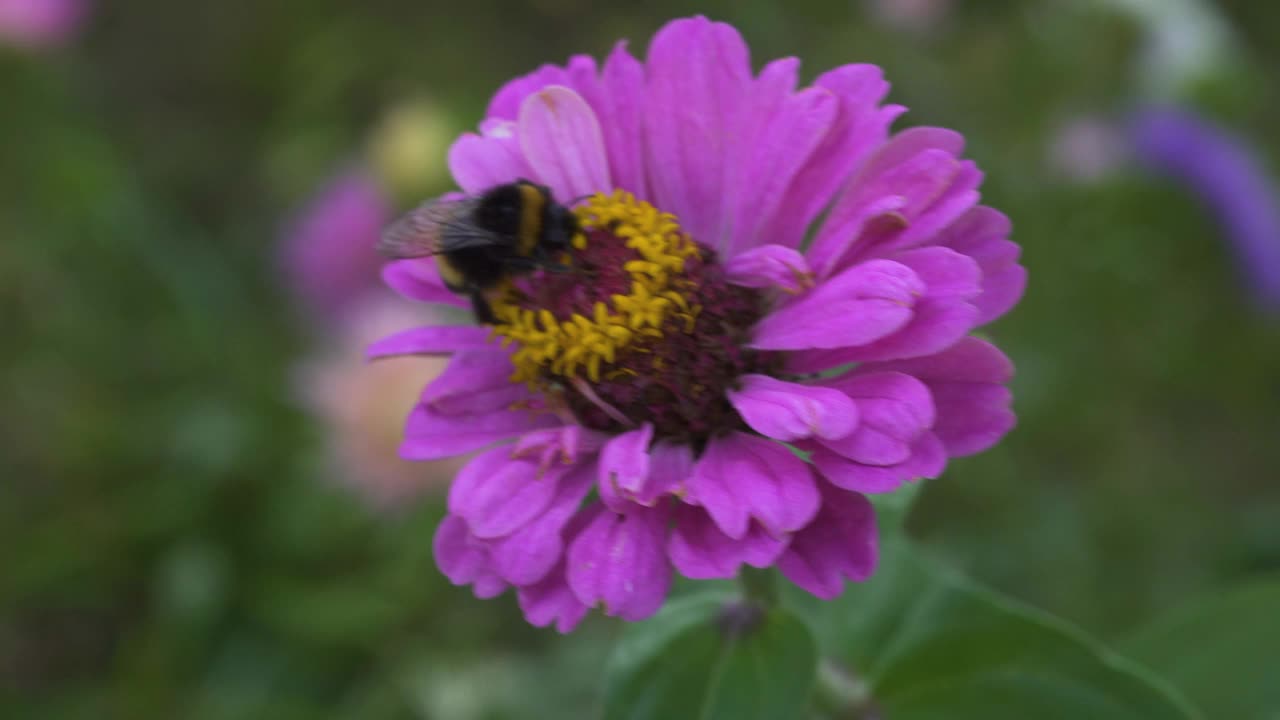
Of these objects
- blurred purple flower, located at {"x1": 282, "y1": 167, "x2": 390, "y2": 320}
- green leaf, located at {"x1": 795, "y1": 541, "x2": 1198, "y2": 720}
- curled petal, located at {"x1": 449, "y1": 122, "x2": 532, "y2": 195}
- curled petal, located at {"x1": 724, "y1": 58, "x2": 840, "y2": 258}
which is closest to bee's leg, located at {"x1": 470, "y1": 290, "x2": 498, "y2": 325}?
curled petal, located at {"x1": 449, "y1": 122, "x2": 532, "y2": 195}

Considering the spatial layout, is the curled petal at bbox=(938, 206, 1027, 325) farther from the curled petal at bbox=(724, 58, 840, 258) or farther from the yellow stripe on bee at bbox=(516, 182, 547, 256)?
the yellow stripe on bee at bbox=(516, 182, 547, 256)

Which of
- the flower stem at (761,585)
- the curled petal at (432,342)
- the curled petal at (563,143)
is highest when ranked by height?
the curled petal at (563,143)

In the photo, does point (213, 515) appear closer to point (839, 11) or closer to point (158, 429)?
point (158, 429)

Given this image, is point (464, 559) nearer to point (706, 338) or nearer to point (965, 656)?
point (706, 338)

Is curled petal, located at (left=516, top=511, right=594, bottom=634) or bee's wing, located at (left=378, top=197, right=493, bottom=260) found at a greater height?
bee's wing, located at (left=378, top=197, right=493, bottom=260)

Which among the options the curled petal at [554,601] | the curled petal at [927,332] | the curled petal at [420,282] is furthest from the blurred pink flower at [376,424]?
the curled petal at [927,332]

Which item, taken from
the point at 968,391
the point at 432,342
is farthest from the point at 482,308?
the point at 968,391

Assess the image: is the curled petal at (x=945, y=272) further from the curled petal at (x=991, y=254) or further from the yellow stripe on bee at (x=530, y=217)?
the yellow stripe on bee at (x=530, y=217)

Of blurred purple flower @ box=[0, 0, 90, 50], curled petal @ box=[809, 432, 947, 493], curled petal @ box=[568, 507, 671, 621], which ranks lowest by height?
blurred purple flower @ box=[0, 0, 90, 50]
